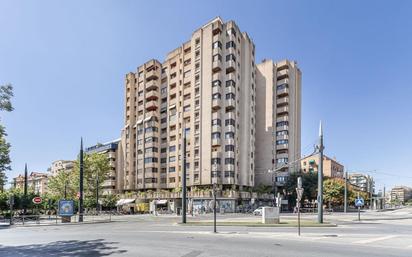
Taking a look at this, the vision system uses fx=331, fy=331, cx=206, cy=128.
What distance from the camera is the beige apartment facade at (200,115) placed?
72.7m

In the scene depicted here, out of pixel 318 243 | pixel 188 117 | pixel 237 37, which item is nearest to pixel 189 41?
pixel 237 37

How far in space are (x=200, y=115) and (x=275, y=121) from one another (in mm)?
24674

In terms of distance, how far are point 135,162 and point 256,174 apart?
111 ft

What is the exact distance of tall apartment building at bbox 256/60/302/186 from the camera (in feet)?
284

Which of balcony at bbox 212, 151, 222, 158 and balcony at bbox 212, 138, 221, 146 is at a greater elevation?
balcony at bbox 212, 138, 221, 146

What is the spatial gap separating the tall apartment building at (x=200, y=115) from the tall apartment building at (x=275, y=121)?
19.0 ft

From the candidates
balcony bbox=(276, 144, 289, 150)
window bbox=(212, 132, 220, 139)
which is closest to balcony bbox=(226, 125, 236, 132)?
window bbox=(212, 132, 220, 139)

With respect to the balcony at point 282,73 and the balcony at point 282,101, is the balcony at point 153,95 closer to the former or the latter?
the balcony at point 282,101

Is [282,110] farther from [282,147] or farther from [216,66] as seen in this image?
[216,66]

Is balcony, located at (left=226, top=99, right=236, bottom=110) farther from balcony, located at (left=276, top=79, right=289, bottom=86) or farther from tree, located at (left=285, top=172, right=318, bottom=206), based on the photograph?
balcony, located at (left=276, top=79, right=289, bottom=86)

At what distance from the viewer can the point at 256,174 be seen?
8594 centimetres

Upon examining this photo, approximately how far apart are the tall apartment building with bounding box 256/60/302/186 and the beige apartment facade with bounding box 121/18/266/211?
5437 millimetres

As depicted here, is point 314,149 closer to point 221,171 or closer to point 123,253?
point 123,253

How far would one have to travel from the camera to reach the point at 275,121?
295 ft
